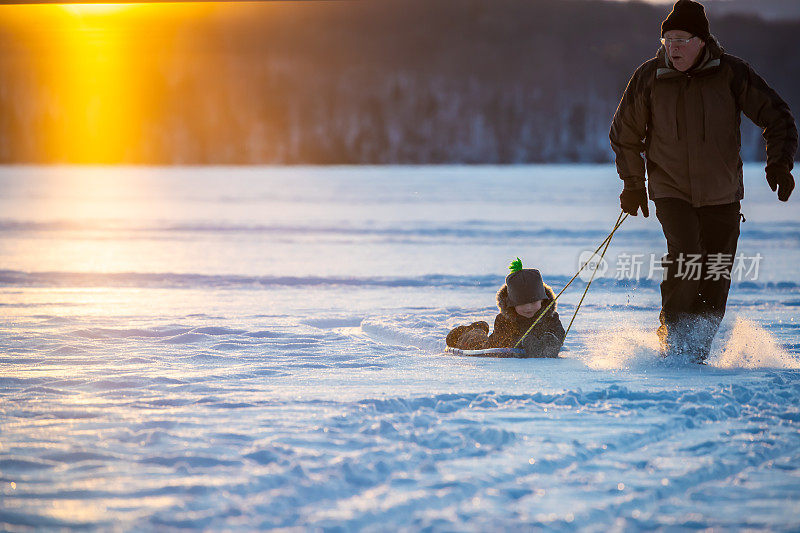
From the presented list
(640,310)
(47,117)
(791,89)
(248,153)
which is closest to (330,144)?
(248,153)

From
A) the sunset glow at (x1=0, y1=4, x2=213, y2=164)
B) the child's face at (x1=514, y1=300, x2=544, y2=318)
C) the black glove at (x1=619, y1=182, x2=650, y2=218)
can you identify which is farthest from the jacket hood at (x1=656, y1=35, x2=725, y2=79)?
the sunset glow at (x1=0, y1=4, x2=213, y2=164)

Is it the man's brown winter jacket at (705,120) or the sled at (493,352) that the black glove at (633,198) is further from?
the sled at (493,352)

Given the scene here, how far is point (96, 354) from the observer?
4.19 m

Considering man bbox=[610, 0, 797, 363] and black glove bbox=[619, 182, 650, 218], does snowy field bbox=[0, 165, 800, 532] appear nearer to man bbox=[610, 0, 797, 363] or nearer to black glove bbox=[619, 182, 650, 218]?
man bbox=[610, 0, 797, 363]

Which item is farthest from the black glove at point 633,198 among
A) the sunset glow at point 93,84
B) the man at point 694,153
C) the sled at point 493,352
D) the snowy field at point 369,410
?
the sunset glow at point 93,84

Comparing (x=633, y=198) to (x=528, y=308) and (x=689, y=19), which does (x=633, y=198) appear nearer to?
(x=528, y=308)

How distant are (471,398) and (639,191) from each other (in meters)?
1.46

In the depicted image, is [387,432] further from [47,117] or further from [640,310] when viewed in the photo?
[47,117]

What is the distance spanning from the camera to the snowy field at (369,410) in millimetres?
2189

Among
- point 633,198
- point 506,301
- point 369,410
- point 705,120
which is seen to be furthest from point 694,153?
point 369,410

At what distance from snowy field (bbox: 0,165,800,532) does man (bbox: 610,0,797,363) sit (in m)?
0.35

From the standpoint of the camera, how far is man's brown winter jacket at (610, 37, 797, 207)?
3.73 metres

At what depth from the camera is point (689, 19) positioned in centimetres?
364

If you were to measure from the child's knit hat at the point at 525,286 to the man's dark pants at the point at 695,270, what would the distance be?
1.94ft
